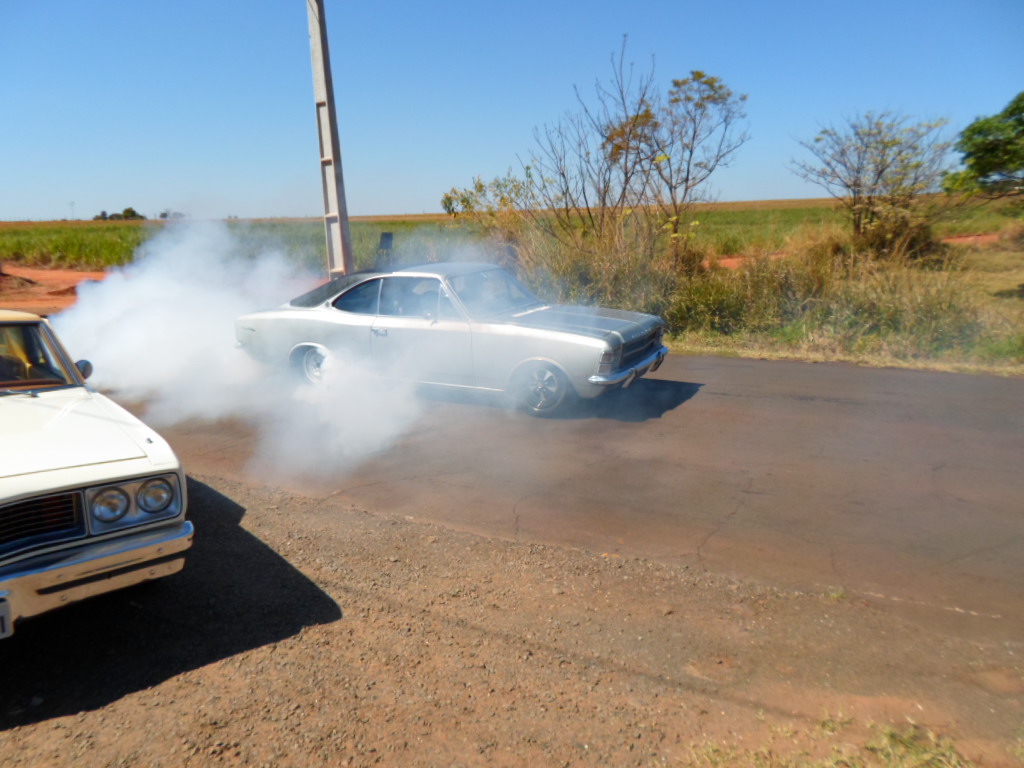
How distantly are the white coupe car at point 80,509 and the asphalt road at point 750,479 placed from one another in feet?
5.38

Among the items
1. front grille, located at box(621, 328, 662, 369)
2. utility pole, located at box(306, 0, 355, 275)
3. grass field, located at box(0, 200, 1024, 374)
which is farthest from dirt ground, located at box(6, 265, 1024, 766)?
utility pole, located at box(306, 0, 355, 275)

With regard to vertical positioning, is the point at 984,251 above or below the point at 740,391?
above

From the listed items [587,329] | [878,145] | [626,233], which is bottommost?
[587,329]

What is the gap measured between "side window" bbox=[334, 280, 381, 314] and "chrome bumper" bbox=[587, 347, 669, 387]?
246 cm

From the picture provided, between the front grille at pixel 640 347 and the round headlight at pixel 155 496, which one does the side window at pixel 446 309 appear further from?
the round headlight at pixel 155 496

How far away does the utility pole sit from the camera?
33.7 feet

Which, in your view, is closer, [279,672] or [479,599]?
[279,672]

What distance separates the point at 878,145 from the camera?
15219 mm

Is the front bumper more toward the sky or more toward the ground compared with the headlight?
more toward the ground

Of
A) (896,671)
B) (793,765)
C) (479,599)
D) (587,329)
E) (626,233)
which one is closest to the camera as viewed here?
(793,765)

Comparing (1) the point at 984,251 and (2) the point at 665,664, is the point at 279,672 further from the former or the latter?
(1) the point at 984,251

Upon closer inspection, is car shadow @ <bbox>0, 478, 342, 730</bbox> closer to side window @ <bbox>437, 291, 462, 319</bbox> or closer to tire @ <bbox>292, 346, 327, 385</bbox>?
side window @ <bbox>437, 291, 462, 319</bbox>

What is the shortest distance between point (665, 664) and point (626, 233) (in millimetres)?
10120

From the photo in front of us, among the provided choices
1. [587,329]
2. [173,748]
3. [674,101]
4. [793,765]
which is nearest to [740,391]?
[587,329]
